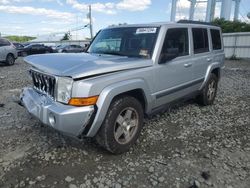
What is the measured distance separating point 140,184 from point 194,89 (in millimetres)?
2847

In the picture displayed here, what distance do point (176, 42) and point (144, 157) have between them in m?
2.12

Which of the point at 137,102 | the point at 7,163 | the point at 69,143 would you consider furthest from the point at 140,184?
the point at 7,163

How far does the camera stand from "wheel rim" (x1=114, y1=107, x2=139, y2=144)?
3443mm

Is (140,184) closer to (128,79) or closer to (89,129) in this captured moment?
(89,129)

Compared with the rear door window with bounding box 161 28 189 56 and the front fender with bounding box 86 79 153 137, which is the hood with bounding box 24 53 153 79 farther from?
the rear door window with bounding box 161 28 189 56

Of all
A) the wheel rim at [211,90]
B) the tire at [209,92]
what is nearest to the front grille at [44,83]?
the tire at [209,92]

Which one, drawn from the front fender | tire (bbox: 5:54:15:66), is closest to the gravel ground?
the front fender

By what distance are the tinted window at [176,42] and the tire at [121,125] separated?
41.1 inches

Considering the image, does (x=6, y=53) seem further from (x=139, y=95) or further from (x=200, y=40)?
(x=139, y=95)

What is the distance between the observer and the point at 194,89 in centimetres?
514

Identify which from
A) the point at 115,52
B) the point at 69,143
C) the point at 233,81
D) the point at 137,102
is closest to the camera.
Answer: the point at 137,102

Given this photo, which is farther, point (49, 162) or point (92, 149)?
point (92, 149)

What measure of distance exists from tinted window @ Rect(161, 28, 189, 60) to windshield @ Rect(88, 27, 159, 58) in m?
0.24

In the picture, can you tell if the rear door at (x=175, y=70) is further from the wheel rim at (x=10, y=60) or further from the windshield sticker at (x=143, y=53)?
the wheel rim at (x=10, y=60)
